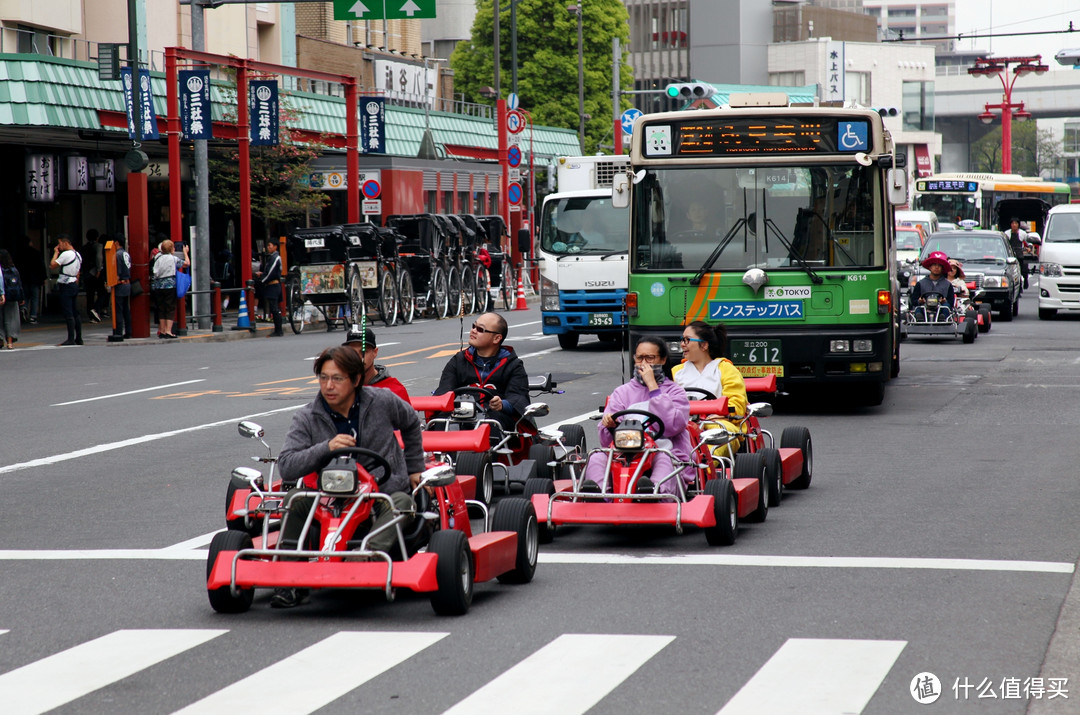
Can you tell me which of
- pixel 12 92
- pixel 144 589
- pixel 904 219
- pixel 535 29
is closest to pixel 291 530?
pixel 144 589

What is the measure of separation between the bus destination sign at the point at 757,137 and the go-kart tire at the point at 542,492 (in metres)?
7.42

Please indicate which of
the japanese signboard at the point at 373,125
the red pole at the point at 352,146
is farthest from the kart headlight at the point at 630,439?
the japanese signboard at the point at 373,125

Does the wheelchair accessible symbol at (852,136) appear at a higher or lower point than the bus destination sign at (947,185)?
lower

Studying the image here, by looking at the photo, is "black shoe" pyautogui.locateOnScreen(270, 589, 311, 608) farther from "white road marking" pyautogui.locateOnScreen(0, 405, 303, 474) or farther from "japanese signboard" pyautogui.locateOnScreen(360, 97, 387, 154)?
"japanese signboard" pyautogui.locateOnScreen(360, 97, 387, 154)

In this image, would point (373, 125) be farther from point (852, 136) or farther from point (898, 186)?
point (898, 186)

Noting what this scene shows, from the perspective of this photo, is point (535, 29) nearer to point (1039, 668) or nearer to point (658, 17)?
point (658, 17)

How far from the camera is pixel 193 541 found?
9.26 m

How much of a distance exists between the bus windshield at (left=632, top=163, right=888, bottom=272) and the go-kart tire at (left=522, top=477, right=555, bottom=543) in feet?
22.7

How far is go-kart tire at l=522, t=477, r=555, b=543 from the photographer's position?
9.02 meters

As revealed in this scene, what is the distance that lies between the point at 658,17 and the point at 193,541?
333 feet

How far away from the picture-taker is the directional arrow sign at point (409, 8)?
27.5m

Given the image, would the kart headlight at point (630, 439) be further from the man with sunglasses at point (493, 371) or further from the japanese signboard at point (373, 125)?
the japanese signboard at point (373, 125)

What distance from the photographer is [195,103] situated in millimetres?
30219

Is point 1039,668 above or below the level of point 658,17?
below
